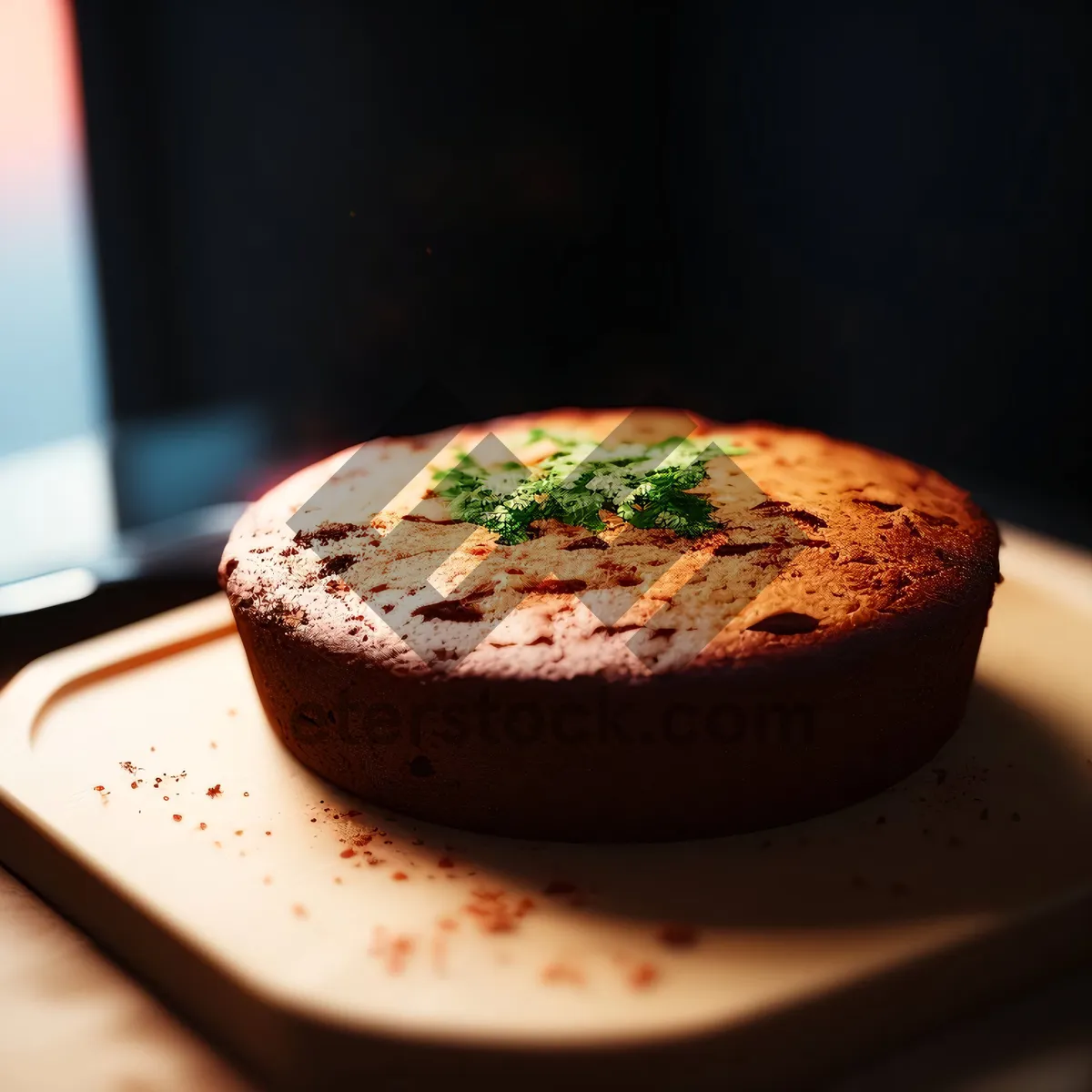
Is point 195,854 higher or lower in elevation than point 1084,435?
lower

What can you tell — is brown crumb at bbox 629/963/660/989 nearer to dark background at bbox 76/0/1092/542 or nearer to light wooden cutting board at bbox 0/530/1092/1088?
light wooden cutting board at bbox 0/530/1092/1088

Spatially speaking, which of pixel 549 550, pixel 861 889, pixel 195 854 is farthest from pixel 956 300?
pixel 195 854

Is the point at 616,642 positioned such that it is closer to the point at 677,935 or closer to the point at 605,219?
the point at 677,935

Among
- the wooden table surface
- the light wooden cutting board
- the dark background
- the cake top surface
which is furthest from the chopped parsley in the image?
the dark background

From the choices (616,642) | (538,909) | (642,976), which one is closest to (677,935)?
(642,976)

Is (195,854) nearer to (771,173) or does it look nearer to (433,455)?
(433,455)
